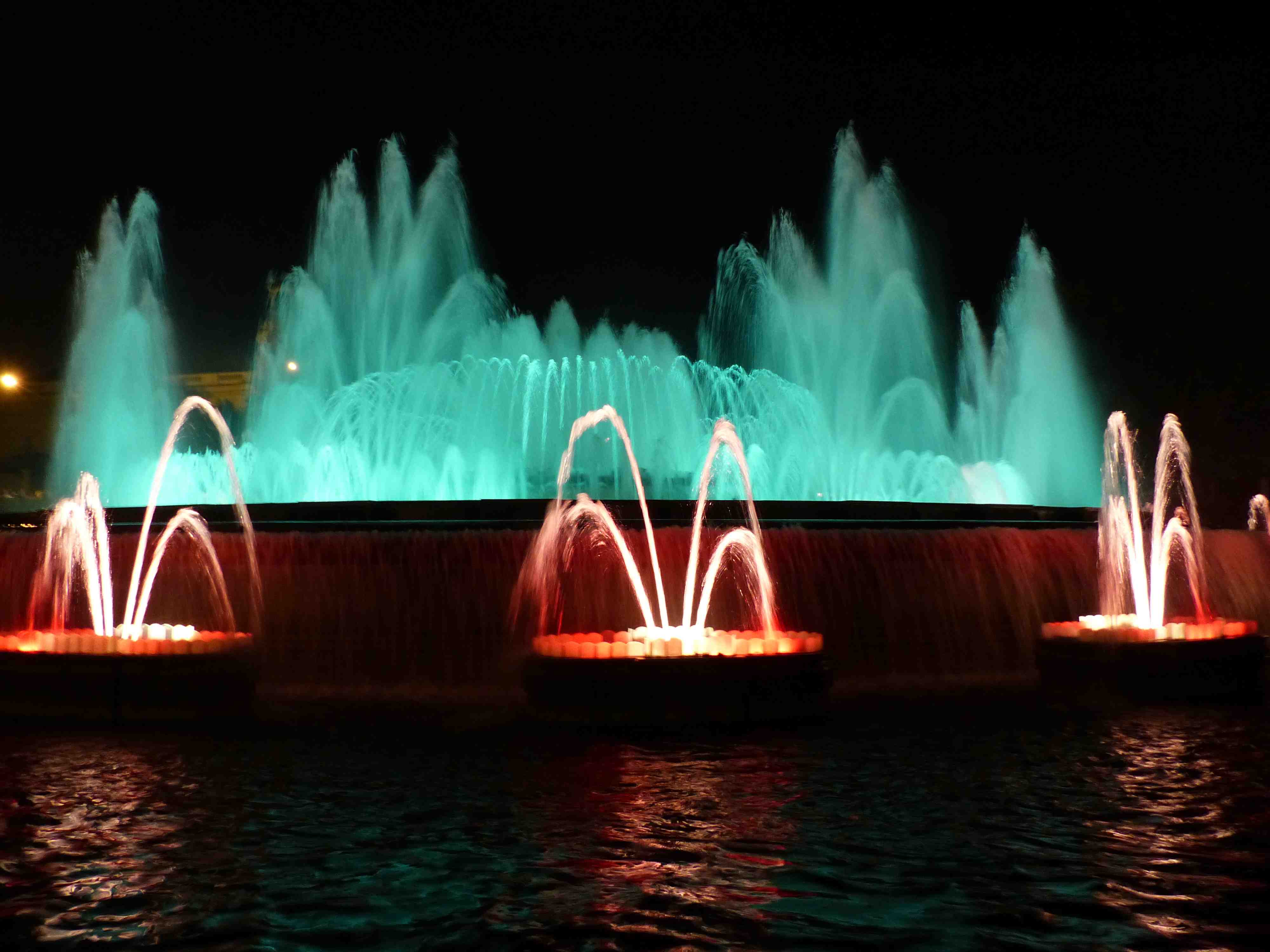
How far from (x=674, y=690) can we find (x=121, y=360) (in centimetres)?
2315

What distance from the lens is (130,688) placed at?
37.3 feet

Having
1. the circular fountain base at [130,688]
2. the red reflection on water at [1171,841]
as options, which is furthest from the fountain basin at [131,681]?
the red reflection on water at [1171,841]

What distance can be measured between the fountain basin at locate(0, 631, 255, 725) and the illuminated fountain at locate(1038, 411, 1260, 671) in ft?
25.3

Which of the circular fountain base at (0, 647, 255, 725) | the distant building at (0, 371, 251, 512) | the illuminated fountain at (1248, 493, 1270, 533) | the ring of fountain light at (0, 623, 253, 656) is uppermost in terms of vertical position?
the distant building at (0, 371, 251, 512)

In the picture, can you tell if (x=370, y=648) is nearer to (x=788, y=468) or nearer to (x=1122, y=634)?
(x=1122, y=634)

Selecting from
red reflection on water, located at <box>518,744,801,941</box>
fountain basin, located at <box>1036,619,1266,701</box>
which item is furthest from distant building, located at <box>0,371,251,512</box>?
red reflection on water, located at <box>518,744,801,941</box>

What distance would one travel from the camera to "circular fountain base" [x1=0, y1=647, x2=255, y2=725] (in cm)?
1131

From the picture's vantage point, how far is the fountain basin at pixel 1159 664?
41.1ft

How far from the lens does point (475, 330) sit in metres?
28.0

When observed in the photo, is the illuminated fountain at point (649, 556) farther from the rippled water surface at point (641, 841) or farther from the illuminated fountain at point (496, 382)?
the illuminated fountain at point (496, 382)

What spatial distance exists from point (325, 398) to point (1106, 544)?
51.3ft

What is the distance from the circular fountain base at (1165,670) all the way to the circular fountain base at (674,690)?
3314mm

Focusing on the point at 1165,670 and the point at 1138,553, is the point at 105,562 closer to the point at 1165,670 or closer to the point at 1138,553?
the point at 1165,670

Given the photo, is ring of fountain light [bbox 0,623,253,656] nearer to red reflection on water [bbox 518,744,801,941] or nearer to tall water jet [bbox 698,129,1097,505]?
red reflection on water [bbox 518,744,801,941]
